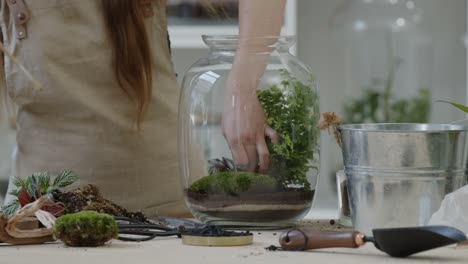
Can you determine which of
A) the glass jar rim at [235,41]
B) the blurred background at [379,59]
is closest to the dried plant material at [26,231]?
the glass jar rim at [235,41]

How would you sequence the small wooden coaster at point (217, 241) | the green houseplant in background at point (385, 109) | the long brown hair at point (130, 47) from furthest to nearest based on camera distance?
the green houseplant in background at point (385, 109), the long brown hair at point (130, 47), the small wooden coaster at point (217, 241)

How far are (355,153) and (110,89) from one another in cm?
64

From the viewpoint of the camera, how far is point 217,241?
1.18 metres

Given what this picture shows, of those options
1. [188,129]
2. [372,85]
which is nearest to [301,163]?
[188,129]

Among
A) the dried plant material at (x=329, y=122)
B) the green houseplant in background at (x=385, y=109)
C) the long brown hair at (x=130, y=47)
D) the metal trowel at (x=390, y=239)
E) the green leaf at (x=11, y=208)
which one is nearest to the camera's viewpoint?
the metal trowel at (x=390, y=239)

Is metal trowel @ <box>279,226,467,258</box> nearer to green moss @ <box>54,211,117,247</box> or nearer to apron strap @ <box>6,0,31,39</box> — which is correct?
green moss @ <box>54,211,117,247</box>

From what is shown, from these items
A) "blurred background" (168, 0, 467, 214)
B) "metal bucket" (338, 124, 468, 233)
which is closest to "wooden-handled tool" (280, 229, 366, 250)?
"metal bucket" (338, 124, 468, 233)

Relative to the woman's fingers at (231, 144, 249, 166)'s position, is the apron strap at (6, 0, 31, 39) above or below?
above

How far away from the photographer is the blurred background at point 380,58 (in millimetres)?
3311

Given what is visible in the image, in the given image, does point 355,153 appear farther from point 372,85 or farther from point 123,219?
point 372,85

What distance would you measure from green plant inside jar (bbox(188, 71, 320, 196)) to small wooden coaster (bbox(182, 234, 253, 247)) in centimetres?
16

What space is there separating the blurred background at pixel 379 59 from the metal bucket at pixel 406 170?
2021 mm

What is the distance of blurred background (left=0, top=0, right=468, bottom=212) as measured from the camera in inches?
→ 130

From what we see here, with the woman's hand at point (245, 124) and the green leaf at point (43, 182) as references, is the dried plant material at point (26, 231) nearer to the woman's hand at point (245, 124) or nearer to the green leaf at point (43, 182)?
the green leaf at point (43, 182)
